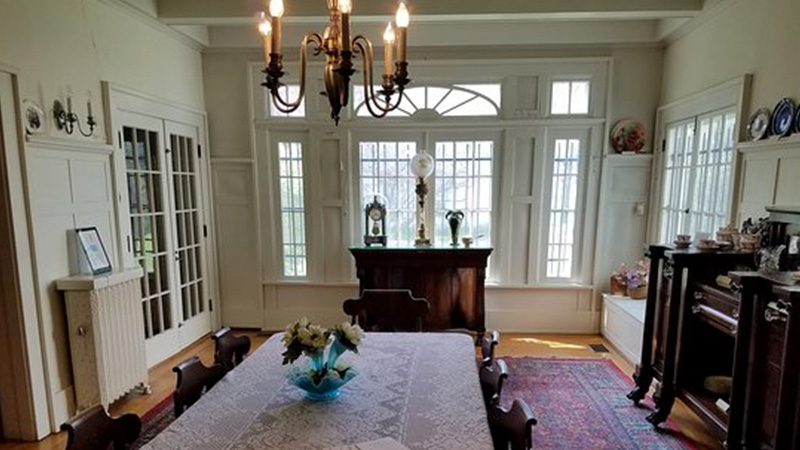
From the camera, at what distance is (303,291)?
443cm

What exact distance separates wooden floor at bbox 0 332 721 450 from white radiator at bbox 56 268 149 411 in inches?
7.9

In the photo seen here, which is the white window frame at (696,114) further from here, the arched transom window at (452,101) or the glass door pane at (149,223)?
the glass door pane at (149,223)

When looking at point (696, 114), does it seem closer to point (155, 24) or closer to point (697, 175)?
point (697, 175)

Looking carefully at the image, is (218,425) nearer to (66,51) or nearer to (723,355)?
(66,51)

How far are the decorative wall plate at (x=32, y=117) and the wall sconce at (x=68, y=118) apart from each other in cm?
11

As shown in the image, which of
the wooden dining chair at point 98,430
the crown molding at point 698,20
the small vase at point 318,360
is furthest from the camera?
the crown molding at point 698,20

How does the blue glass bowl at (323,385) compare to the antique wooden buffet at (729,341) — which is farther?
the antique wooden buffet at (729,341)

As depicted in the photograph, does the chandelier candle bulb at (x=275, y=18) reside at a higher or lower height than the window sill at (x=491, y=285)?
higher

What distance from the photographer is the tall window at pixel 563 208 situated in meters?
4.13

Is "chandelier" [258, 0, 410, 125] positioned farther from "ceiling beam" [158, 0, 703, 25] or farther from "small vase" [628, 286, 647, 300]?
"small vase" [628, 286, 647, 300]

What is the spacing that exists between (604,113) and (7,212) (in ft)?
14.9

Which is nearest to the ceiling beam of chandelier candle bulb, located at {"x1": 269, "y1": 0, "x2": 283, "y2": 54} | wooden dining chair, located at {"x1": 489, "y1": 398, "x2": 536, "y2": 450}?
chandelier candle bulb, located at {"x1": 269, "y1": 0, "x2": 283, "y2": 54}

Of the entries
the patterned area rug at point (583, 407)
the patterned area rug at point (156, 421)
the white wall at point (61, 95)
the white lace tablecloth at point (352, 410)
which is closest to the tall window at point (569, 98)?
the patterned area rug at point (583, 407)

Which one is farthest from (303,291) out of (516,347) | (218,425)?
(218,425)
